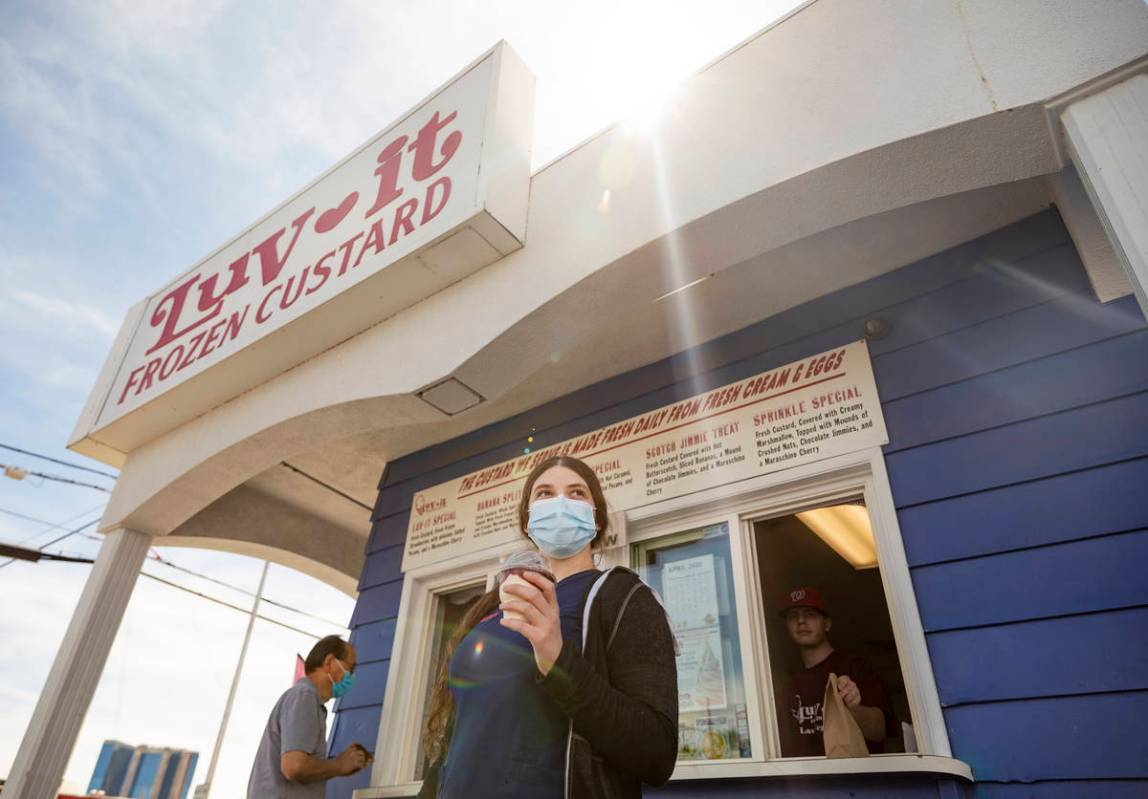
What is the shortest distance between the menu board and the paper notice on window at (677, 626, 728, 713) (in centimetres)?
70

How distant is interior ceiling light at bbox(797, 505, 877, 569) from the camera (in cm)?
467

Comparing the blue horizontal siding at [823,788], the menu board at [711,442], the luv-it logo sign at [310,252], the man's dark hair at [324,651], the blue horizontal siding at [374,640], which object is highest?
the luv-it logo sign at [310,252]

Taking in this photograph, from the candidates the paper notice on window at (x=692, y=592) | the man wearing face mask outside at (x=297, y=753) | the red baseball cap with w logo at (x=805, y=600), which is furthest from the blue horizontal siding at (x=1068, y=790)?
the man wearing face mask outside at (x=297, y=753)

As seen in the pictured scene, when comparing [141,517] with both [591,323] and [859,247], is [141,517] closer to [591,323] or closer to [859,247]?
[591,323]

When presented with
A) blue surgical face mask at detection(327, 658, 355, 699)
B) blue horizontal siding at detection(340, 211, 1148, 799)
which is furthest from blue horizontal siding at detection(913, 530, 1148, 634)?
blue surgical face mask at detection(327, 658, 355, 699)

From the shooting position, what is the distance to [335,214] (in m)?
4.29

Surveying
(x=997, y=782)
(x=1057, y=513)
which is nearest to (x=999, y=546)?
(x=1057, y=513)

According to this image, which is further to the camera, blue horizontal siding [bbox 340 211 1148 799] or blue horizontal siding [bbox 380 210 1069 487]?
blue horizontal siding [bbox 380 210 1069 487]

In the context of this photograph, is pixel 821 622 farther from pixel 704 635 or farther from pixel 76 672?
pixel 76 672

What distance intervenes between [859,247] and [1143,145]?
1.46 m

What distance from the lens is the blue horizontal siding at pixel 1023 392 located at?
2537 millimetres

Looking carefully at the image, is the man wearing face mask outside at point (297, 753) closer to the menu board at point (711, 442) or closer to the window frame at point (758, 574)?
the menu board at point (711, 442)

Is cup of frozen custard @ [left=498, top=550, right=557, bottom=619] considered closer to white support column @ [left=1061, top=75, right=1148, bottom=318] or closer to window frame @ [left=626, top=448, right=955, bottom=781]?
white support column @ [left=1061, top=75, right=1148, bottom=318]

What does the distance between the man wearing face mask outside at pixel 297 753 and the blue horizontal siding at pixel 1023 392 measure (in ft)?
9.64
